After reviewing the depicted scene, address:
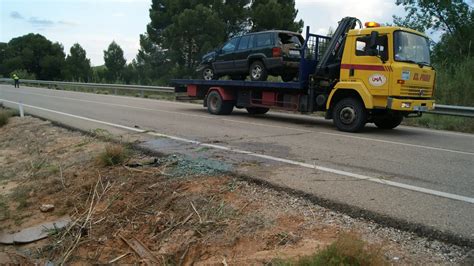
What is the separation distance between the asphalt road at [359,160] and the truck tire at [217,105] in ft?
5.07

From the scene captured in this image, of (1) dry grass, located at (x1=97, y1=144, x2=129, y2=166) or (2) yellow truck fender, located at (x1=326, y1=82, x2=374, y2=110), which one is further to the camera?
(2) yellow truck fender, located at (x1=326, y1=82, x2=374, y2=110)

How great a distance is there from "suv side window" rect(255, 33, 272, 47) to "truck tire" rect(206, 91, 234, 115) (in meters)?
2.28

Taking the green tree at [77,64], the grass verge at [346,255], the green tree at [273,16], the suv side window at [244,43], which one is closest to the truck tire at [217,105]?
the suv side window at [244,43]

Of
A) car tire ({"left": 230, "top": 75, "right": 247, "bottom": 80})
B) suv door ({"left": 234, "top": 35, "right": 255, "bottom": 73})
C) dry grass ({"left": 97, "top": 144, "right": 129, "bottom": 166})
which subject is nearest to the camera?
dry grass ({"left": 97, "top": 144, "right": 129, "bottom": 166})

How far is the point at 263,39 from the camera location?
14.0 m

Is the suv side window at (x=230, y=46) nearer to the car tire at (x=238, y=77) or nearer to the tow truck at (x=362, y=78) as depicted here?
the car tire at (x=238, y=77)

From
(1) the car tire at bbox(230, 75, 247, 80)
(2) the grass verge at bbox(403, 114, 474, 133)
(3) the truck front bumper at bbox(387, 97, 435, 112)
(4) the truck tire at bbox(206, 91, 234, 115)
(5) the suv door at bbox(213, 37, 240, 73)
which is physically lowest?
(2) the grass verge at bbox(403, 114, 474, 133)

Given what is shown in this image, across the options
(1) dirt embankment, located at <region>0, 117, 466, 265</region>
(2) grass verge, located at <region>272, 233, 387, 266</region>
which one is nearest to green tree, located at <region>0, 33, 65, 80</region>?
(1) dirt embankment, located at <region>0, 117, 466, 265</region>

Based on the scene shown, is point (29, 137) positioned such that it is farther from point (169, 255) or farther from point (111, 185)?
point (169, 255)

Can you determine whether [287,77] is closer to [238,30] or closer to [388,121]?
[388,121]

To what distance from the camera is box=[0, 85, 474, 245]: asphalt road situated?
4.99 metres

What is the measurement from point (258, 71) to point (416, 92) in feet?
17.0

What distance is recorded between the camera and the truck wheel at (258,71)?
14.1m

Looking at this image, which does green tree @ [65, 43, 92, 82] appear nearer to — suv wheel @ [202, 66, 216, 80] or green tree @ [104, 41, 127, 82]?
green tree @ [104, 41, 127, 82]
